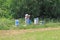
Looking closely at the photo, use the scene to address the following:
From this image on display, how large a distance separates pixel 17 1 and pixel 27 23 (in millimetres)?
6886

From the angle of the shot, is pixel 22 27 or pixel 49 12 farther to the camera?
pixel 49 12

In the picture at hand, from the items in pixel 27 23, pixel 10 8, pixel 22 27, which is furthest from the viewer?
pixel 10 8

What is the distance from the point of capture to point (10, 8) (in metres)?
29.2

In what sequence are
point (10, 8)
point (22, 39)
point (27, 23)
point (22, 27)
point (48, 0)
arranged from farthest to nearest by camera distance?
point (10, 8)
point (48, 0)
point (27, 23)
point (22, 27)
point (22, 39)

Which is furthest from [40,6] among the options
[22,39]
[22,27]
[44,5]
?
[22,39]

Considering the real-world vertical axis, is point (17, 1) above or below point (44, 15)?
above

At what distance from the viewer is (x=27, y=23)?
69.1 feet

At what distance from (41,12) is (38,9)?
40.6 inches

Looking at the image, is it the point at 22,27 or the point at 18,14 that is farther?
the point at 18,14

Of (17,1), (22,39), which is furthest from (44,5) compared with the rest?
(22,39)

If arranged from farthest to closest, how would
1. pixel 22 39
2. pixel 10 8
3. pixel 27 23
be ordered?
pixel 10 8
pixel 27 23
pixel 22 39

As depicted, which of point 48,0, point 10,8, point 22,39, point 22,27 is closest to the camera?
point 22,39

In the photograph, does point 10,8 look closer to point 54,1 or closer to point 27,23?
point 54,1

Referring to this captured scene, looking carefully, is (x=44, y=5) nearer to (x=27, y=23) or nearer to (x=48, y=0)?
(x=48, y=0)
